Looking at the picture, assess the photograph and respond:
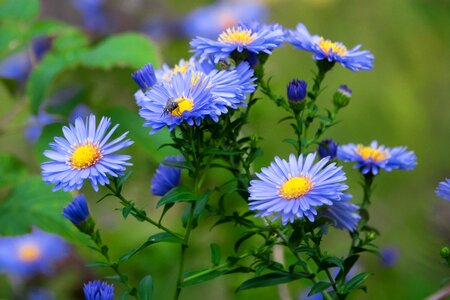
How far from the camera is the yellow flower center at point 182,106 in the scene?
61cm

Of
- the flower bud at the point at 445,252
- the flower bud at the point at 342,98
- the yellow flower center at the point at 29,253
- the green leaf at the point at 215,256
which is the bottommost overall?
the flower bud at the point at 445,252

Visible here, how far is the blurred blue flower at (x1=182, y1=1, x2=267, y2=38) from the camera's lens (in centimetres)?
167

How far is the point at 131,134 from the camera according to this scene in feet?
3.50

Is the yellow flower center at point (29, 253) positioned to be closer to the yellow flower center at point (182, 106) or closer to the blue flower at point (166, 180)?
the blue flower at point (166, 180)

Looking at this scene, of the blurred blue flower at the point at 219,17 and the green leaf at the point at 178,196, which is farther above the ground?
the blurred blue flower at the point at 219,17

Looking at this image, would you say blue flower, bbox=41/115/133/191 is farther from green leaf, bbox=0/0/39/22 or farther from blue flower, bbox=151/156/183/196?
green leaf, bbox=0/0/39/22

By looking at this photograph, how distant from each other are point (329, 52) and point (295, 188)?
0.52 feet

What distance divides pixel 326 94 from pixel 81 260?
37.7 inches

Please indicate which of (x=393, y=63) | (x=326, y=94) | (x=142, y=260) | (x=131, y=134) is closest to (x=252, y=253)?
(x=131, y=134)

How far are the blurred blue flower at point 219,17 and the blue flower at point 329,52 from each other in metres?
0.93

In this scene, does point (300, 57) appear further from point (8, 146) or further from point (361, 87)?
point (8, 146)

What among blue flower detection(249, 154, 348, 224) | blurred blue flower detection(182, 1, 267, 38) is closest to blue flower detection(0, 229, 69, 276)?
blurred blue flower detection(182, 1, 267, 38)

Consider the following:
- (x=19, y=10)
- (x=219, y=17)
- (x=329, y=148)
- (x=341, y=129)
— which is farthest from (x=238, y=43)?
(x=341, y=129)

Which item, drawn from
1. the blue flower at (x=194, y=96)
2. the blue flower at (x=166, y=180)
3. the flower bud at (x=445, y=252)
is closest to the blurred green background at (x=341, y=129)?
the blue flower at (x=166, y=180)
